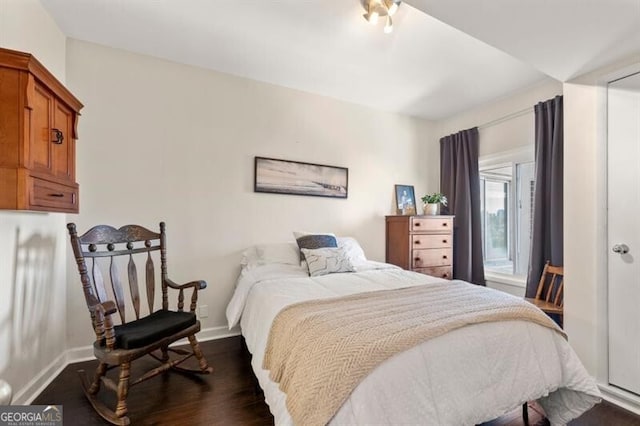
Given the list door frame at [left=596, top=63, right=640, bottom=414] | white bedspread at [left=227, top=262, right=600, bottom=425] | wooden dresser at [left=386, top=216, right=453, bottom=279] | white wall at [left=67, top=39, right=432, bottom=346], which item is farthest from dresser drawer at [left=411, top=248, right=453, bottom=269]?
white bedspread at [left=227, top=262, right=600, bottom=425]

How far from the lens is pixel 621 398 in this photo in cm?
187

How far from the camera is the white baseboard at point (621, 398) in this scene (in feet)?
5.93

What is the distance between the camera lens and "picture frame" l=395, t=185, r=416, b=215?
12.7 feet

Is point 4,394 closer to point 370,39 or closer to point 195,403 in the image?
point 195,403

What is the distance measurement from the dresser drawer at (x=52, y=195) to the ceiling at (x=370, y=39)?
50.6 inches

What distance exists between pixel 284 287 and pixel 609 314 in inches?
88.4

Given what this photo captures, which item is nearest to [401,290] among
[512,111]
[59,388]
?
[59,388]

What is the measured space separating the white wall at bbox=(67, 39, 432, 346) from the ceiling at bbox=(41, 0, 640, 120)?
0.64ft

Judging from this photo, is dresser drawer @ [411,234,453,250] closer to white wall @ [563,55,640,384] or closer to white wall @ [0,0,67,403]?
white wall @ [563,55,640,384]

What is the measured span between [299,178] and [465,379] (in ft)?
7.92

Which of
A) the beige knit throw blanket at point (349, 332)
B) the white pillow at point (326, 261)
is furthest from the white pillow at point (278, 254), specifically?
the beige knit throw blanket at point (349, 332)

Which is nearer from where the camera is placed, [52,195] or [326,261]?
[52,195]

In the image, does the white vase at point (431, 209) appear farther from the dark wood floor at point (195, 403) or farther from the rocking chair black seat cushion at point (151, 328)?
the rocking chair black seat cushion at point (151, 328)

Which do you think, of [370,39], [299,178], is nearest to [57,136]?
[299,178]
